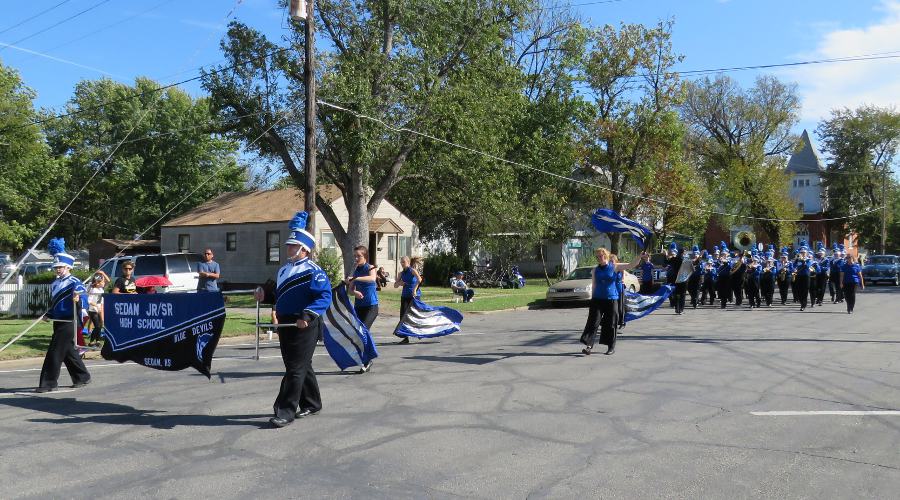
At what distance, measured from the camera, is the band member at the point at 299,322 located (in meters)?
6.96

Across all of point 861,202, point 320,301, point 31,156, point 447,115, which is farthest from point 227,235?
point 861,202

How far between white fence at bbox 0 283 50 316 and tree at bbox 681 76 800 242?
45.5m

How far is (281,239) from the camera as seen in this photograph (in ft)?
114

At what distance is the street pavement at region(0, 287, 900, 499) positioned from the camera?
204 inches

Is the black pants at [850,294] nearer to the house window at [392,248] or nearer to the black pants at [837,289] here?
the black pants at [837,289]

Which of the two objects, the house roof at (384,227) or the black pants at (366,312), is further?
the house roof at (384,227)

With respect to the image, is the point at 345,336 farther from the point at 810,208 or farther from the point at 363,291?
the point at 810,208

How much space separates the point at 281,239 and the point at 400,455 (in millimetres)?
30029

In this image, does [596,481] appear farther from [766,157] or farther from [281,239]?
[766,157]

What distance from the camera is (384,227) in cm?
3594

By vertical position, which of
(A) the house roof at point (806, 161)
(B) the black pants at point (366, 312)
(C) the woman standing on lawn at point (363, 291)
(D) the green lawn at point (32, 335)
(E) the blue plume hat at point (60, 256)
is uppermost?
(A) the house roof at point (806, 161)

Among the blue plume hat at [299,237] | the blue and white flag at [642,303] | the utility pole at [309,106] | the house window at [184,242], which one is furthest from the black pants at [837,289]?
the house window at [184,242]

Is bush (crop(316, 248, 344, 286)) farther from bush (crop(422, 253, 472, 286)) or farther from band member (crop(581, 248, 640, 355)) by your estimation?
band member (crop(581, 248, 640, 355))

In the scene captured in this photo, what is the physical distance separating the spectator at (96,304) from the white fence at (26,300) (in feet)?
22.2
